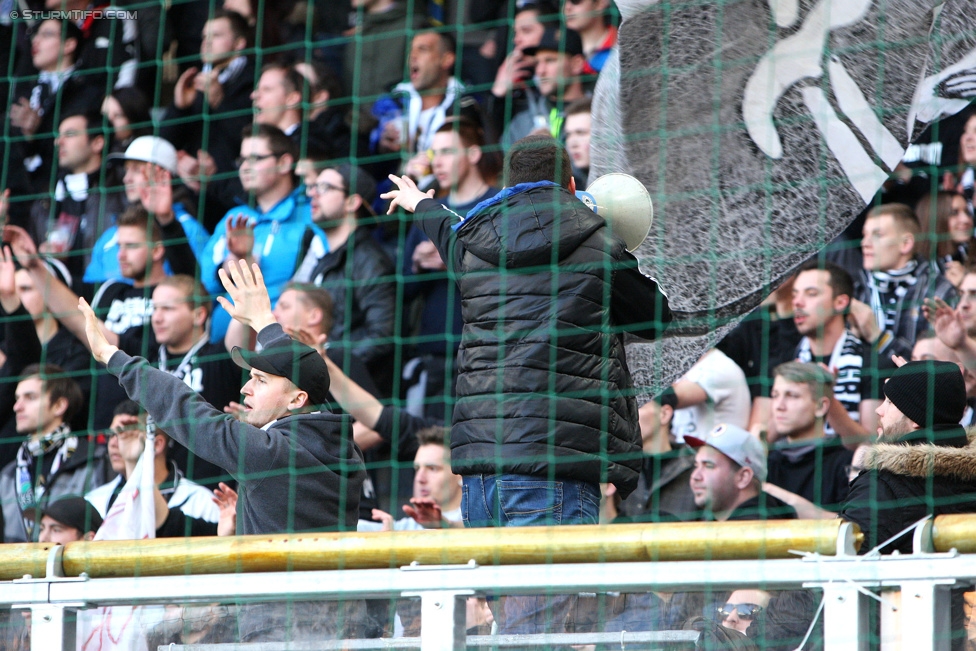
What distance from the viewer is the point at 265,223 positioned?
595 centimetres

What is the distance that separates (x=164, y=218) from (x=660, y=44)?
8.69 feet

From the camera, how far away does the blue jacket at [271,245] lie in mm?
5785

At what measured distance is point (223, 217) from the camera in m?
6.29

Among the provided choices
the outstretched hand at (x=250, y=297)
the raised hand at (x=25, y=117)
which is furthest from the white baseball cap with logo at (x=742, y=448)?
the raised hand at (x=25, y=117)

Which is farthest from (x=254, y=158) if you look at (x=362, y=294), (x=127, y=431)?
(x=127, y=431)

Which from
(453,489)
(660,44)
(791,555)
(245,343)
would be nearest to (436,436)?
(453,489)

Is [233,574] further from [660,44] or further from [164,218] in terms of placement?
[164,218]

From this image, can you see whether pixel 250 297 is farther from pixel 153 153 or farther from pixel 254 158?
pixel 153 153

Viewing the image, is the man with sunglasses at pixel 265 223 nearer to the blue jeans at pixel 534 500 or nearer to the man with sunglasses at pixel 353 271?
the man with sunglasses at pixel 353 271

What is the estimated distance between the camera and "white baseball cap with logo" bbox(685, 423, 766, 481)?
4.64 metres

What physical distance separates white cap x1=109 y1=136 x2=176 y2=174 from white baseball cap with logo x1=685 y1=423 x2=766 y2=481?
3.15 meters

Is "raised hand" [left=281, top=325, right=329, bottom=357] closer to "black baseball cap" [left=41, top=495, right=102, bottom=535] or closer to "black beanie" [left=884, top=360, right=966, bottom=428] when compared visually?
"black baseball cap" [left=41, top=495, right=102, bottom=535]

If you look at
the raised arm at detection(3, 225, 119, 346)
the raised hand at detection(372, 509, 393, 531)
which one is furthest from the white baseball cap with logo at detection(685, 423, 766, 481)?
the raised arm at detection(3, 225, 119, 346)

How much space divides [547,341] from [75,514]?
265cm
